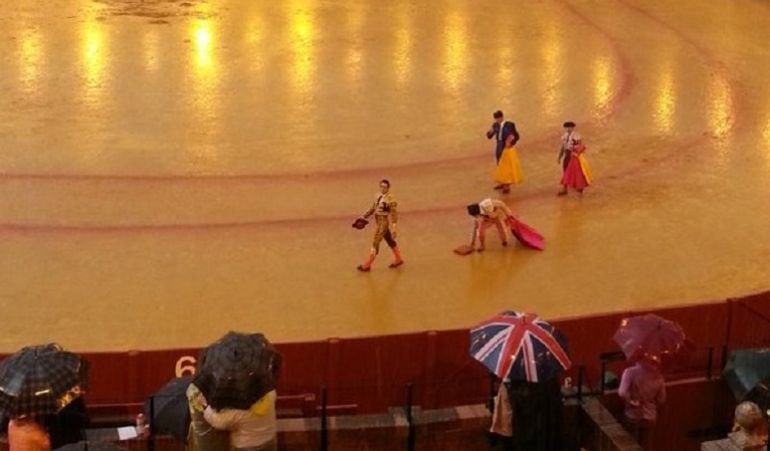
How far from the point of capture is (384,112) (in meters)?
22.5

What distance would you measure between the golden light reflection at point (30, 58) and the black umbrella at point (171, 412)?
1539 cm

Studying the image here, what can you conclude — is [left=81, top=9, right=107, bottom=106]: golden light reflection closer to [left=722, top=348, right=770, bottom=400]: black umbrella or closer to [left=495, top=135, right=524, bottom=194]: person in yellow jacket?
[left=495, top=135, right=524, bottom=194]: person in yellow jacket

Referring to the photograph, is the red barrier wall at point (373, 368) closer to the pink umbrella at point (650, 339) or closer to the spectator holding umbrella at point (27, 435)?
the pink umbrella at point (650, 339)

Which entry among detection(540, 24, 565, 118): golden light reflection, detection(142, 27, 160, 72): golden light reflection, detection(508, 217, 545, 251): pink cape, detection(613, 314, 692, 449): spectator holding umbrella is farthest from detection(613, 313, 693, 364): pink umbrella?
detection(142, 27, 160, 72): golden light reflection

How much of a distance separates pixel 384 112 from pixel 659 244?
7.64 metres

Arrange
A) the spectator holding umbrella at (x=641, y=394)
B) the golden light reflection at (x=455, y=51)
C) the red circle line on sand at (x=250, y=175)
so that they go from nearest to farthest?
1. the spectator holding umbrella at (x=641, y=394)
2. the red circle line on sand at (x=250, y=175)
3. the golden light reflection at (x=455, y=51)

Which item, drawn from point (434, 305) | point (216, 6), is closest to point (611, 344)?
point (434, 305)

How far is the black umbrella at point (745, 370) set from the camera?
9.85 meters

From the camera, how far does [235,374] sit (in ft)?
26.1

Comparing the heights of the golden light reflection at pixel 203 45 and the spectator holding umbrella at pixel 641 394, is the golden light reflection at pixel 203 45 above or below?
below

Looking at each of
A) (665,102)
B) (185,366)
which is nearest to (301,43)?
(665,102)

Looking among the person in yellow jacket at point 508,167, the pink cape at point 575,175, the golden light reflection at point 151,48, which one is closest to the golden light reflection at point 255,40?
the golden light reflection at point 151,48

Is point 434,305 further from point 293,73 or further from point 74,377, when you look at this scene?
point 293,73

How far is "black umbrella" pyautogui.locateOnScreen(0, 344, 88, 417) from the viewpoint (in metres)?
8.04
